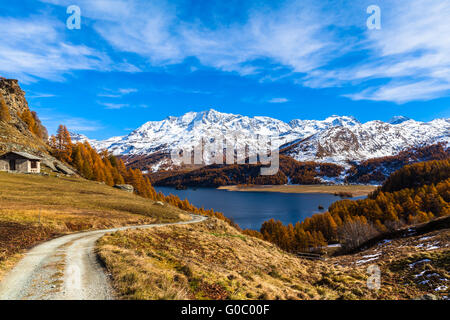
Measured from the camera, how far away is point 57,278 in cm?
1104

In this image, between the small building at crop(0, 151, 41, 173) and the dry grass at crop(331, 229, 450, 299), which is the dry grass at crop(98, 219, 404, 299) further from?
the small building at crop(0, 151, 41, 173)

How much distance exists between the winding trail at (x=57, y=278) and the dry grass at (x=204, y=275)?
0.71 meters

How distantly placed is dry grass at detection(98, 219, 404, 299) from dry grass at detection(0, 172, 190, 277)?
21.2 ft

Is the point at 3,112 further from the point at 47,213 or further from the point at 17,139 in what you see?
the point at 47,213

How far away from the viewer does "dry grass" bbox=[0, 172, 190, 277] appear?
64.5 ft

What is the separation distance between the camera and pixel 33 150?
236 ft

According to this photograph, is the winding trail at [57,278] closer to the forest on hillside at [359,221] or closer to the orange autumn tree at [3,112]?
the forest on hillside at [359,221]

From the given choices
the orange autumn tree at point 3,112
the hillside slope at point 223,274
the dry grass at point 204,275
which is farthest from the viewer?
the orange autumn tree at point 3,112

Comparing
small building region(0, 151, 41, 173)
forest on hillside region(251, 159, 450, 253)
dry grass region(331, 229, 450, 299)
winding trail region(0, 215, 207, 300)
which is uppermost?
small building region(0, 151, 41, 173)

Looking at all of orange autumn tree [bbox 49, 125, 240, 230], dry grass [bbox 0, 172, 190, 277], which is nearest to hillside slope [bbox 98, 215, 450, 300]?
dry grass [bbox 0, 172, 190, 277]

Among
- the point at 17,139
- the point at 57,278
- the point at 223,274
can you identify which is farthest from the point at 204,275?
the point at 17,139

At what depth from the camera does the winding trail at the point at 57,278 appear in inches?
367

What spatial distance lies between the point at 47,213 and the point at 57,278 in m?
23.4

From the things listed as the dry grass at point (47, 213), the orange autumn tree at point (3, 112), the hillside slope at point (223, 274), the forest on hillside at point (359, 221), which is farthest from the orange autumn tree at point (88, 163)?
the hillside slope at point (223, 274)
